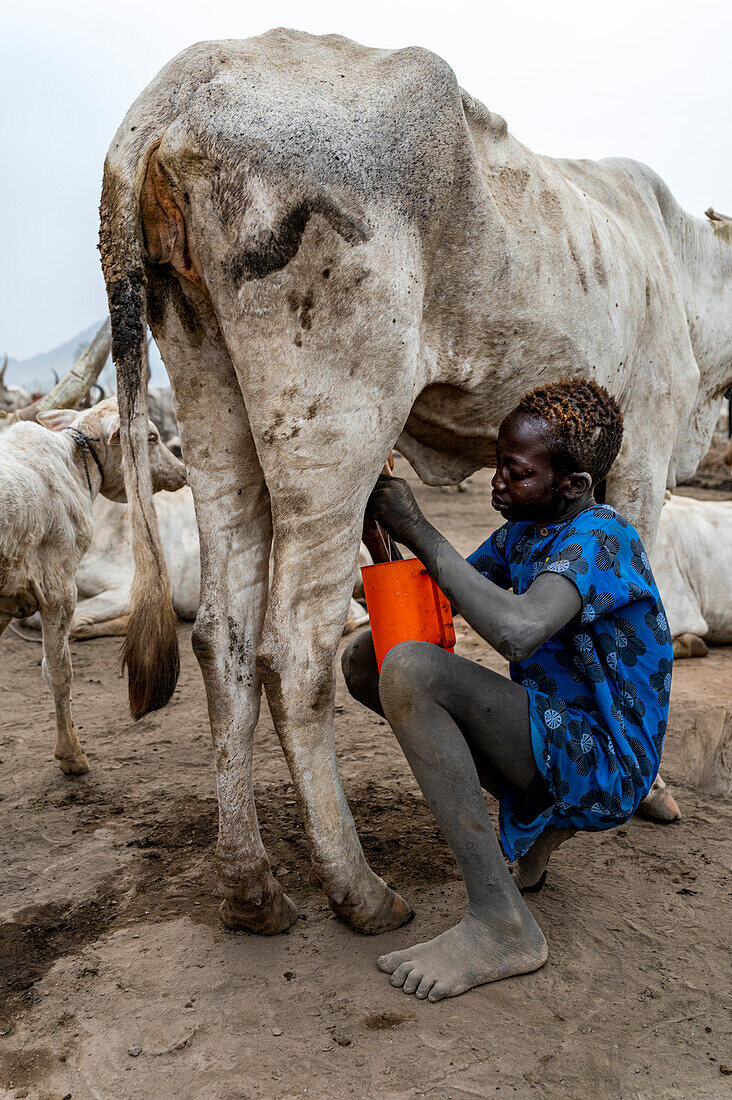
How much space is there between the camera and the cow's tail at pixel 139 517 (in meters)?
2.28

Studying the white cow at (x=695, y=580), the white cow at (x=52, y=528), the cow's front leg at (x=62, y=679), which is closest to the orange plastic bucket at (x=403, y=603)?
the white cow at (x=52, y=528)

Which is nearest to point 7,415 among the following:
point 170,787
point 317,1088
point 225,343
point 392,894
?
point 170,787

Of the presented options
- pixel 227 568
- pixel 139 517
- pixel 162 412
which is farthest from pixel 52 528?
pixel 162 412

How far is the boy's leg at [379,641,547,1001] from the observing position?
206 cm

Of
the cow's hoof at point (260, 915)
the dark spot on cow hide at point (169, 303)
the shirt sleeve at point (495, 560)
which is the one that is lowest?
the cow's hoof at point (260, 915)

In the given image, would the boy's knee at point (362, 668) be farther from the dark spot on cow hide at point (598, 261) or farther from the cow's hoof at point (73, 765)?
the cow's hoof at point (73, 765)

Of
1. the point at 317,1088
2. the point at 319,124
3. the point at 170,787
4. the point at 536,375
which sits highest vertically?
the point at 319,124

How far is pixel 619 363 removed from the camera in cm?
295

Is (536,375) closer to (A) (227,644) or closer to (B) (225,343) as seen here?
(B) (225,343)

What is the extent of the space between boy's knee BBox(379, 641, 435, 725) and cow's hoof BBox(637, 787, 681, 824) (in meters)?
1.33

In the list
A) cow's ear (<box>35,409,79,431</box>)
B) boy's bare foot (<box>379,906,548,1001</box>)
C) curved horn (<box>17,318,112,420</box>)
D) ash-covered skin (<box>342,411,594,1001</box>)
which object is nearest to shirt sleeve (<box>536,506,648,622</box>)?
ash-covered skin (<box>342,411,594,1001</box>)

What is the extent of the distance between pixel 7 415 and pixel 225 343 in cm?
417

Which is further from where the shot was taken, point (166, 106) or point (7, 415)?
point (7, 415)

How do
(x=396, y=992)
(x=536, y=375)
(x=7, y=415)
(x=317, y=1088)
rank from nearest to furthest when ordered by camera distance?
1. (x=317, y=1088)
2. (x=396, y=992)
3. (x=536, y=375)
4. (x=7, y=415)
